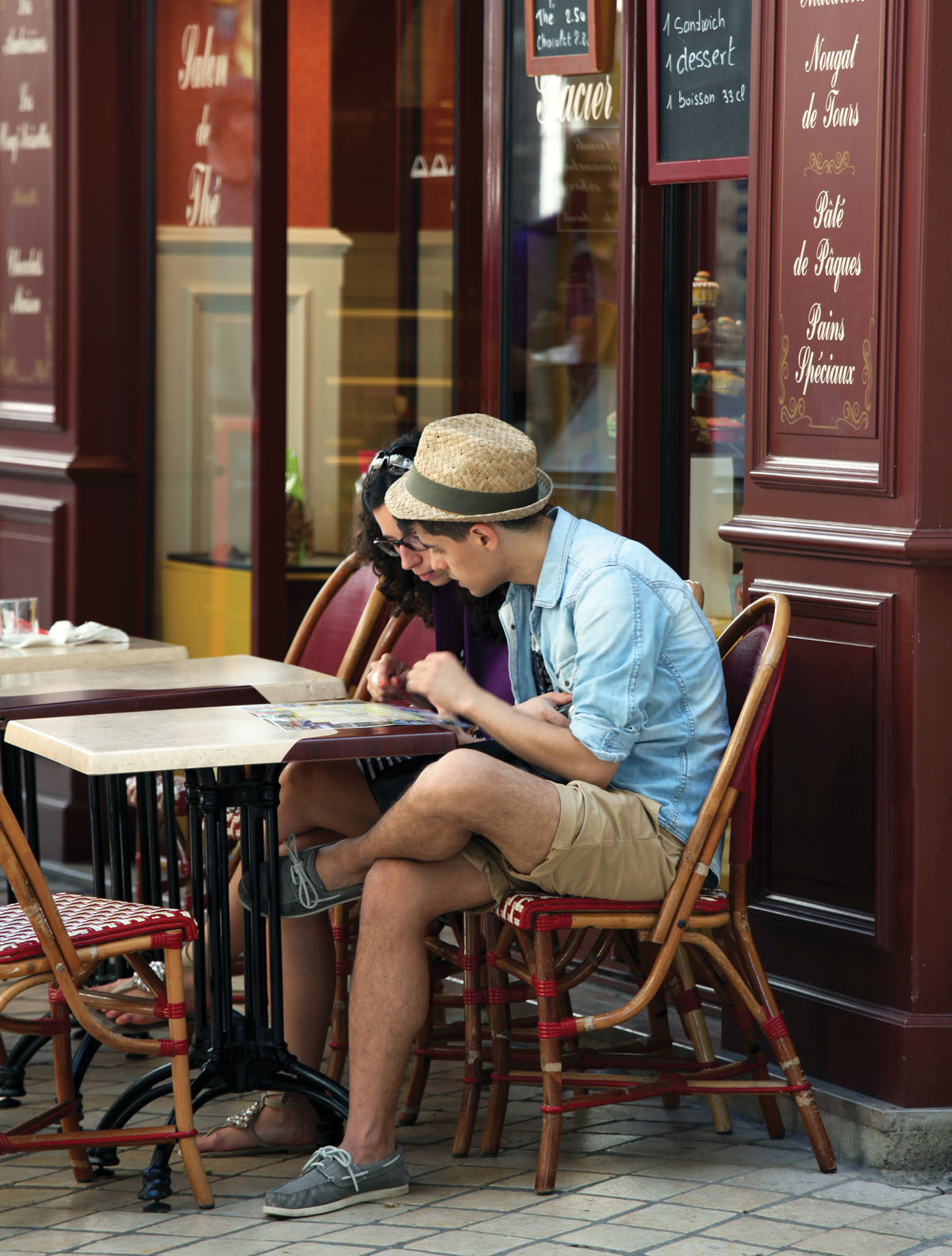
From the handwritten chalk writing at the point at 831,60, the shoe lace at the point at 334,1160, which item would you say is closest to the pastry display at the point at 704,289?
the handwritten chalk writing at the point at 831,60

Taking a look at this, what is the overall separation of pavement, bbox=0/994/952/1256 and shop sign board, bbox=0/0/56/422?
10.7 feet

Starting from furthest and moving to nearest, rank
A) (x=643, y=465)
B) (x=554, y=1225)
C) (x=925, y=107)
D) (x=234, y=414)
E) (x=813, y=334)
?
(x=234, y=414)
(x=643, y=465)
(x=813, y=334)
(x=925, y=107)
(x=554, y=1225)

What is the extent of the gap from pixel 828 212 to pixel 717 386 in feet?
2.93

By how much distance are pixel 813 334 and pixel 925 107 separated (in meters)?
0.49

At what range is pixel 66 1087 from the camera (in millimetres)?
3684

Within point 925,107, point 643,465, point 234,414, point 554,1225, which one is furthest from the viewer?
point 234,414

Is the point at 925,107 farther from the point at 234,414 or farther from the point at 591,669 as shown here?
the point at 234,414

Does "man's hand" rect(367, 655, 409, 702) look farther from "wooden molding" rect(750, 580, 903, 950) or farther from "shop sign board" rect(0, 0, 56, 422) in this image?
"shop sign board" rect(0, 0, 56, 422)

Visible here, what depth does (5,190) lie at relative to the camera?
21.9 feet

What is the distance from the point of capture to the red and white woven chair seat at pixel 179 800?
14.4ft

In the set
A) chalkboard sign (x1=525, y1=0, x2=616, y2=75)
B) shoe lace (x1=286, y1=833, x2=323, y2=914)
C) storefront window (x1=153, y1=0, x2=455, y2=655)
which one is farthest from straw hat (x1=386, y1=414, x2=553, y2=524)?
storefront window (x1=153, y1=0, x2=455, y2=655)

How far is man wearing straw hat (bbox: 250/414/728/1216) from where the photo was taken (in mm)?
3484

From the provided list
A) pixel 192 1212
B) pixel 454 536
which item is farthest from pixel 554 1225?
pixel 454 536

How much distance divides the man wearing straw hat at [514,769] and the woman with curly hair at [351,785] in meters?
0.17
